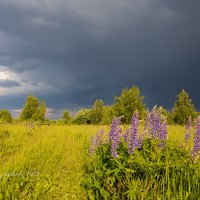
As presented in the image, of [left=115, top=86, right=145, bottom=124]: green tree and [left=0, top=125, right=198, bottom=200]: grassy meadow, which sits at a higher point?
[left=115, top=86, right=145, bottom=124]: green tree

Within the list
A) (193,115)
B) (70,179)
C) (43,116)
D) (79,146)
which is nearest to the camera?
(70,179)

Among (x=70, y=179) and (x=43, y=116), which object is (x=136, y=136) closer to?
(x=70, y=179)

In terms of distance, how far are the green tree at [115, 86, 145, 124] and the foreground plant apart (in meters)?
17.4

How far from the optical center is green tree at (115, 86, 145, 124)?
2238 cm

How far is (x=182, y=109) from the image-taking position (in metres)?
24.8

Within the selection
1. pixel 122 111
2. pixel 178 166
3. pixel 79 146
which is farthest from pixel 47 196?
pixel 122 111

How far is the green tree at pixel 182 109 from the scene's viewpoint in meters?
24.7

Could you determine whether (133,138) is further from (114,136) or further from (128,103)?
(128,103)

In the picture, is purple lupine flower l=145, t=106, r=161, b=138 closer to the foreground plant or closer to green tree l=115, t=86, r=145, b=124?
the foreground plant

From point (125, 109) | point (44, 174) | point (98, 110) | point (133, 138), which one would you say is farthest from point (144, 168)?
point (98, 110)

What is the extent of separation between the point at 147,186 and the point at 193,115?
2192 cm

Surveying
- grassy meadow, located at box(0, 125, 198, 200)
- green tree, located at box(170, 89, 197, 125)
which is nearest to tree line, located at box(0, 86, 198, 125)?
green tree, located at box(170, 89, 197, 125)

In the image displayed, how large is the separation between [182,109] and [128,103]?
5.16 metres

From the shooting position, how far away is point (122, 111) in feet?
73.0
